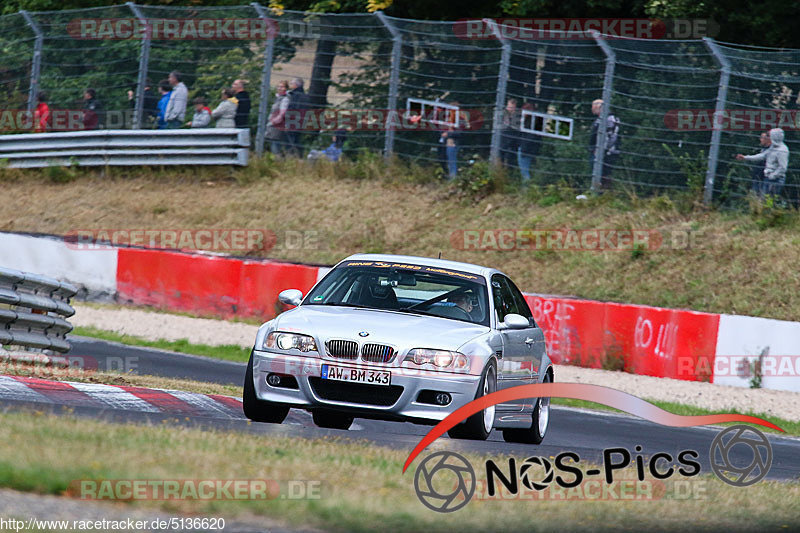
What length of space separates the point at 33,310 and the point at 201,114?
41.8ft

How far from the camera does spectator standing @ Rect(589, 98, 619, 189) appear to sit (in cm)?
1989

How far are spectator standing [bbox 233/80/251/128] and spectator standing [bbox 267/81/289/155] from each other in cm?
56

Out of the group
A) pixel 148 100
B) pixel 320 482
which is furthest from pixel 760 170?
pixel 320 482

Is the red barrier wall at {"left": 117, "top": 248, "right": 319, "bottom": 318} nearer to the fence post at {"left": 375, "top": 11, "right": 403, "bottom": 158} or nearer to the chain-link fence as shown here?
the chain-link fence

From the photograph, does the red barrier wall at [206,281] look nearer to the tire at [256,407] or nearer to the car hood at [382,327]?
the car hood at [382,327]

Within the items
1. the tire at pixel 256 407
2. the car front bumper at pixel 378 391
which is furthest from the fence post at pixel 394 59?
the car front bumper at pixel 378 391

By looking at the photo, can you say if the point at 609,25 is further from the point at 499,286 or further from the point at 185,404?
the point at 185,404

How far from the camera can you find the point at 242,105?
78.3 feet

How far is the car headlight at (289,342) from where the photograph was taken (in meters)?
8.07

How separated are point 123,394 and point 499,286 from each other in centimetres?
323

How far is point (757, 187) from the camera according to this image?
18.6m

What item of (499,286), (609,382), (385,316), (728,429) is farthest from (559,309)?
(385,316)

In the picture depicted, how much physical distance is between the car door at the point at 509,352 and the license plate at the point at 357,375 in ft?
3.52

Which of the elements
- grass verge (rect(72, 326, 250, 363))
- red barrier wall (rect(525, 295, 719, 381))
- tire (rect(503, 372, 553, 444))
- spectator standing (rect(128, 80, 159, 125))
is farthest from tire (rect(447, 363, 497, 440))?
spectator standing (rect(128, 80, 159, 125))
